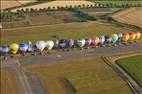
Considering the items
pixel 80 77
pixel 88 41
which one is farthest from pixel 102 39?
pixel 80 77

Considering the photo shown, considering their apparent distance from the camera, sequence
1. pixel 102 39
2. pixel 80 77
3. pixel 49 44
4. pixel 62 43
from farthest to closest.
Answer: pixel 102 39, pixel 62 43, pixel 49 44, pixel 80 77

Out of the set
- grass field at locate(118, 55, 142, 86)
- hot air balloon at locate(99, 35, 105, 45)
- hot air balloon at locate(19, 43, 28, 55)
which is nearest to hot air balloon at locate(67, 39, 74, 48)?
hot air balloon at locate(99, 35, 105, 45)

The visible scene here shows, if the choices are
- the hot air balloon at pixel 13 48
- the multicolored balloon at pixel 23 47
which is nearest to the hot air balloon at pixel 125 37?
the multicolored balloon at pixel 23 47

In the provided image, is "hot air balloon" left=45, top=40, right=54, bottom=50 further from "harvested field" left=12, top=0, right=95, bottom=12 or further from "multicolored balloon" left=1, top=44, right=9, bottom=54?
"harvested field" left=12, top=0, right=95, bottom=12

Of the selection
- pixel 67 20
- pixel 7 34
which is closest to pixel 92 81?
pixel 7 34

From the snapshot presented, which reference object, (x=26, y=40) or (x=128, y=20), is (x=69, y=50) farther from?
(x=128, y=20)

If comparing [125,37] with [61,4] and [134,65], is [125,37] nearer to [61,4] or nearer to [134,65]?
[134,65]
